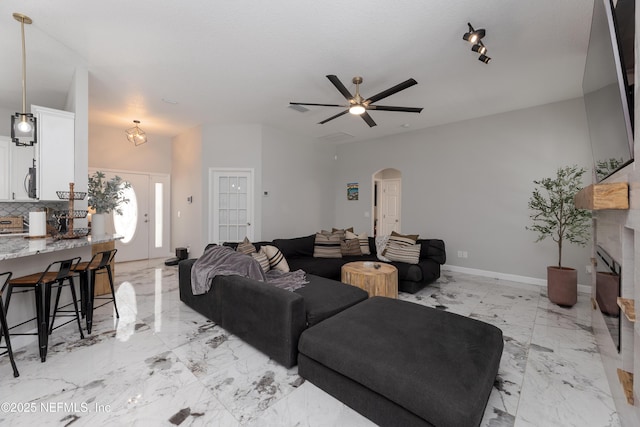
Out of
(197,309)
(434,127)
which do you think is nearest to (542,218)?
(434,127)

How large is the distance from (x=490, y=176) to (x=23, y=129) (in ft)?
21.2

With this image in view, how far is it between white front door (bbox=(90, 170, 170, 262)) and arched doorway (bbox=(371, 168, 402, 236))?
18.8 feet

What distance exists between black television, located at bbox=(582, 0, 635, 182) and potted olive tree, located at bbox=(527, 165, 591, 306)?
2.00 meters

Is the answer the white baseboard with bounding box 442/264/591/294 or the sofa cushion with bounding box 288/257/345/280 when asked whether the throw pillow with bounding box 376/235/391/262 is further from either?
the white baseboard with bounding box 442/264/591/294

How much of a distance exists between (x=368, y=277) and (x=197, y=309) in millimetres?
2077

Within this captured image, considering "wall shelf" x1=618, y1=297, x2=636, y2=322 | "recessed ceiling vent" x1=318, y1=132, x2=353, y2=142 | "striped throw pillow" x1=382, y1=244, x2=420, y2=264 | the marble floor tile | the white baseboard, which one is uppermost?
"recessed ceiling vent" x1=318, y1=132, x2=353, y2=142

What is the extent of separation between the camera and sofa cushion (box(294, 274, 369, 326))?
7.47 ft

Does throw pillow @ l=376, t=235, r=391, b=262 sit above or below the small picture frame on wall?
below

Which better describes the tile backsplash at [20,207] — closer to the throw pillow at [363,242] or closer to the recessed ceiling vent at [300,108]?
the recessed ceiling vent at [300,108]

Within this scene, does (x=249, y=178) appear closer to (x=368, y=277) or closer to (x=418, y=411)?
(x=368, y=277)

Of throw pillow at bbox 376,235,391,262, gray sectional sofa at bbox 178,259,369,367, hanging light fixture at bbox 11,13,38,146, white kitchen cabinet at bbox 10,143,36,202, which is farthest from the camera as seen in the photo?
throw pillow at bbox 376,235,391,262

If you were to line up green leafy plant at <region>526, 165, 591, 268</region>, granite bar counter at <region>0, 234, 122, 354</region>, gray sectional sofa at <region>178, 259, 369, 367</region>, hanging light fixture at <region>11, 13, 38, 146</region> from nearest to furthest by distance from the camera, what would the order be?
gray sectional sofa at <region>178, 259, 369, 367</region> → granite bar counter at <region>0, 234, 122, 354</region> → hanging light fixture at <region>11, 13, 38, 146</region> → green leafy plant at <region>526, 165, 591, 268</region>

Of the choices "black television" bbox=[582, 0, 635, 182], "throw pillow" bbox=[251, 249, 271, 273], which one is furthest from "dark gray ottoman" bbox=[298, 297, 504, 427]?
"throw pillow" bbox=[251, 249, 271, 273]

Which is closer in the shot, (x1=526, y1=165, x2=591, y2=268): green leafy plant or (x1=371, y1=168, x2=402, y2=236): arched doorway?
(x1=526, y1=165, x2=591, y2=268): green leafy plant
